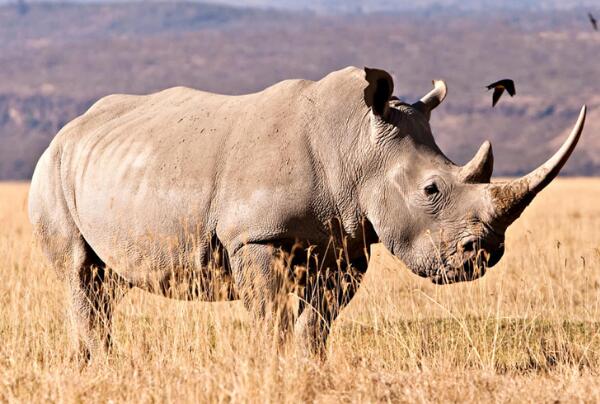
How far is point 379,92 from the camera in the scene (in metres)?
7.34

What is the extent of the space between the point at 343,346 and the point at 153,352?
1199 mm

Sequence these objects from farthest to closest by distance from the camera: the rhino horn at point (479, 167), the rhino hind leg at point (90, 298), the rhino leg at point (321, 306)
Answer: the rhino hind leg at point (90, 298) → the rhino leg at point (321, 306) → the rhino horn at point (479, 167)

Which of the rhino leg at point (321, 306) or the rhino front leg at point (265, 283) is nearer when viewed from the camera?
the rhino front leg at point (265, 283)

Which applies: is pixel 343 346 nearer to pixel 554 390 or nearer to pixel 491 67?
pixel 554 390

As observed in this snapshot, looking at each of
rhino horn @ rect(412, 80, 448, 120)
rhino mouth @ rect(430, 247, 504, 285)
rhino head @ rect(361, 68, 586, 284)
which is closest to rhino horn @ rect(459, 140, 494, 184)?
rhino head @ rect(361, 68, 586, 284)

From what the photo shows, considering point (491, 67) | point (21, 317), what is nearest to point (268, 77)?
point (491, 67)

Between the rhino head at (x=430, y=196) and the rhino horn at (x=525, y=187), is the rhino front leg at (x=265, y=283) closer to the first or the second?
the rhino head at (x=430, y=196)

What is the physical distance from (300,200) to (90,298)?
2.15 m

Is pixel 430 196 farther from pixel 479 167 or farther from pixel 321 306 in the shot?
pixel 321 306

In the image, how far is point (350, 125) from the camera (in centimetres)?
750

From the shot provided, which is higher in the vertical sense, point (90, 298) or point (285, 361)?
point (285, 361)

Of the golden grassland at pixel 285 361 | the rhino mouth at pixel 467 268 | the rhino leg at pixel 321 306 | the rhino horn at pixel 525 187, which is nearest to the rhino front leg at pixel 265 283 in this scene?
the golden grassland at pixel 285 361

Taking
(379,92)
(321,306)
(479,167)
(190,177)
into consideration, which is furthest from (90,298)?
(479,167)

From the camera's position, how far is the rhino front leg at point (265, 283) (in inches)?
282
